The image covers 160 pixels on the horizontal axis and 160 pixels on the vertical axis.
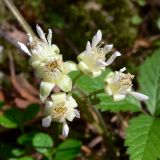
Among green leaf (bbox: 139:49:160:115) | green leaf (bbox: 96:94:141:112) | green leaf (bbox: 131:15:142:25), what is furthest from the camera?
green leaf (bbox: 131:15:142:25)

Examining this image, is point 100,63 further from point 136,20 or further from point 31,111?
point 136,20

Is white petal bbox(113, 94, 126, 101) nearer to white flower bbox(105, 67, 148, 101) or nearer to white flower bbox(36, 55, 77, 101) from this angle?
white flower bbox(105, 67, 148, 101)

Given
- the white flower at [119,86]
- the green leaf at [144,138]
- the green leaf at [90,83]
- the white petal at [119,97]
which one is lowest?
the green leaf at [144,138]

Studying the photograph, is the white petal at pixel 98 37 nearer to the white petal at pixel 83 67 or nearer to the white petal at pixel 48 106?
the white petal at pixel 83 67

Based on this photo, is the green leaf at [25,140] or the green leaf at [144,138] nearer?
the green leaf at [144,138]

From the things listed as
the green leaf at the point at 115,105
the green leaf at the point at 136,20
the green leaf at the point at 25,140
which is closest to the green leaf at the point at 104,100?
the green leaf at the point at 115,105

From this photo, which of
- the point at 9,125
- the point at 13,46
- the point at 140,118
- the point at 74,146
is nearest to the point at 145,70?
the point at 140,118

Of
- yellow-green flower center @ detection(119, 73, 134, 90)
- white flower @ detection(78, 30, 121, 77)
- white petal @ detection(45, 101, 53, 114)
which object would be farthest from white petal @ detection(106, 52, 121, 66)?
white petal @ detection(45, 101, 53, 114)
